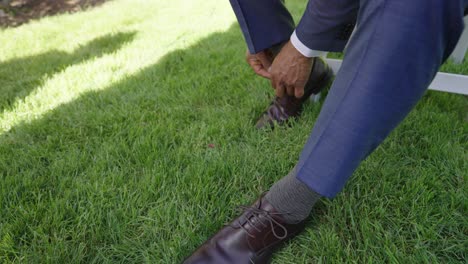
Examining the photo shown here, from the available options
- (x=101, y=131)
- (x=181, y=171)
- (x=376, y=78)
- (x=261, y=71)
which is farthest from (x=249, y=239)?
(x=101, y=131)

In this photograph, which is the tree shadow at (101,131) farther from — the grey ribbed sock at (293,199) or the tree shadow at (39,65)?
the grey ribbed sock at (293,199)

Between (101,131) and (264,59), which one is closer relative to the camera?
(264,59)

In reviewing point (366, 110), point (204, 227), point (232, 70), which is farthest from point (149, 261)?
point (232, 70)

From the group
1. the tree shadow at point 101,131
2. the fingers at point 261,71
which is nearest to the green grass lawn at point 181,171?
the tree shadow at point 101,131

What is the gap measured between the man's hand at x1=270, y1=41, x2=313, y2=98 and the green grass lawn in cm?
25

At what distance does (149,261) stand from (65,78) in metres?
1.39

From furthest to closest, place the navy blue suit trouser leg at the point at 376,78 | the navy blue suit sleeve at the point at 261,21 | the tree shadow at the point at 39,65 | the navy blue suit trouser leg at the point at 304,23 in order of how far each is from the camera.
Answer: the tree shadow at the point at 39,65, the navy blue suit sleeve at the point at 261,21, the navy blue suit trouser leg at the point at 304,23, the navy blue suit trouser leg at the point at 376,78

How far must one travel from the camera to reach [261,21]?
109 cm

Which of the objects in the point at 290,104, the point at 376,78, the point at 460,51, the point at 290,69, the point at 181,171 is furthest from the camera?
the point at 460,51

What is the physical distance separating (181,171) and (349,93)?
2.16 ft

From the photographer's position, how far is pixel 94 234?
871mm

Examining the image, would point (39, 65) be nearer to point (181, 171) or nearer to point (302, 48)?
point (181, 171)

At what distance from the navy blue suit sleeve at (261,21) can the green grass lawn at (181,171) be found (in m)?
0.34

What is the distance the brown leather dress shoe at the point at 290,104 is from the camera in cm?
126
